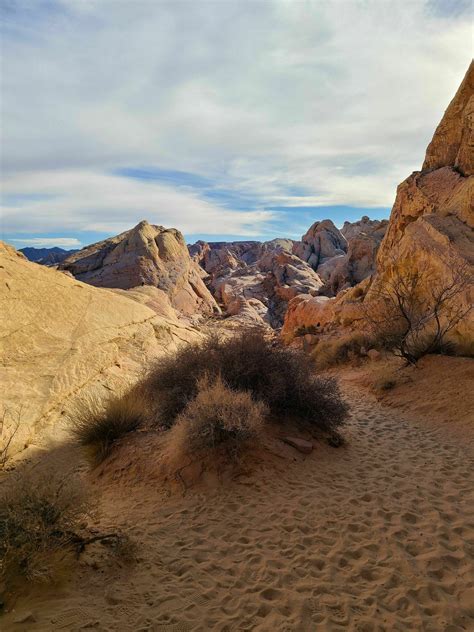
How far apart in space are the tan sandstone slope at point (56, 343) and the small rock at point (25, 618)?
4.31 metres

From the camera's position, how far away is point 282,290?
142ft

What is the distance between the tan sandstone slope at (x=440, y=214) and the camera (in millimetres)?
12094

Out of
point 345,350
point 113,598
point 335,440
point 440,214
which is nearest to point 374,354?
point 345,350

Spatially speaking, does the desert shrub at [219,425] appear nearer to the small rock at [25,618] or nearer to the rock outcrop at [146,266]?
the small rock at [25,618]

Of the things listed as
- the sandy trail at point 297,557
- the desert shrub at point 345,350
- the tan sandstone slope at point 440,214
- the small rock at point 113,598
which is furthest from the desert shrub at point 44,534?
the desert shrub at point 345,350

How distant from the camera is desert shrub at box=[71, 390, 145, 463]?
21.9ft

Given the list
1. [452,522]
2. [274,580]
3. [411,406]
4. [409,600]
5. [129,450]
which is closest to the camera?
[409,600]

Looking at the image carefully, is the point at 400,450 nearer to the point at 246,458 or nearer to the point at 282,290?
the point at 246,458

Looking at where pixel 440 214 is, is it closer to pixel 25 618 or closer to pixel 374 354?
pixel 374 354

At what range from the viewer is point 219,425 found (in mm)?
5859

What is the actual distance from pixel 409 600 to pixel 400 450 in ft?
12.4

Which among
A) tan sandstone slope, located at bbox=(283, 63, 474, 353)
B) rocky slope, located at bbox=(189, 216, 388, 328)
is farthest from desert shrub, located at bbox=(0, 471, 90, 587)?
rocky slope, located at bbox=(189, 216, 388, 328)

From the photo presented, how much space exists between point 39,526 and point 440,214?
49.4 feet

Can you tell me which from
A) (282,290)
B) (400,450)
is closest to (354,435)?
(400,450)
